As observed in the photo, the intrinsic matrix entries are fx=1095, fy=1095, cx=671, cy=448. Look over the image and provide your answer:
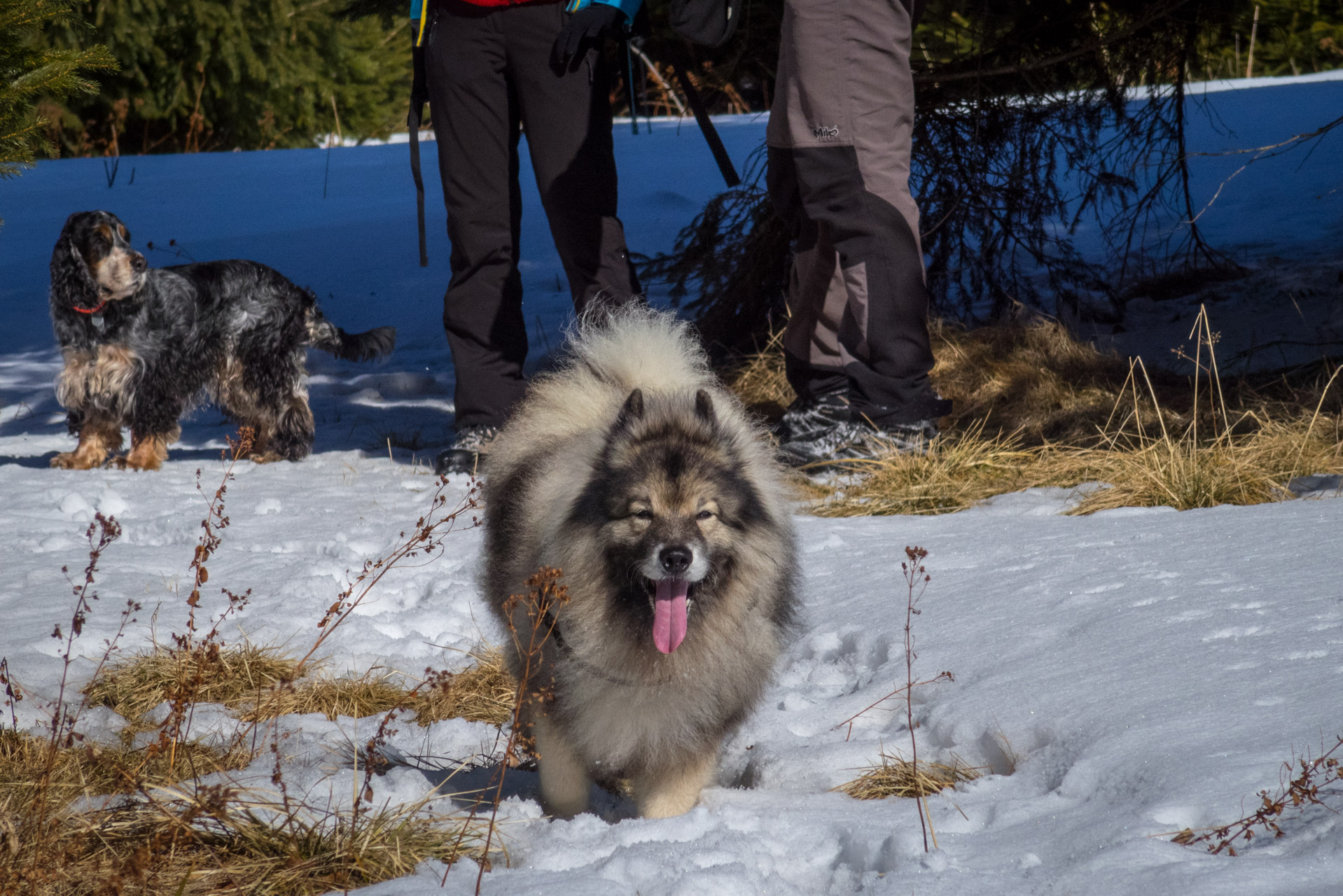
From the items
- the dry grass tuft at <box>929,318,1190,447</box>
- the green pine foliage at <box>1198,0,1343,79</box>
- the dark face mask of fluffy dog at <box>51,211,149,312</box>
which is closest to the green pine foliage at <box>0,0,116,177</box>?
the dark face mask of fluffy dog at <box>51,211,149,312</box>

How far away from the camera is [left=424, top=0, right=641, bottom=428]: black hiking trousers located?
4340 millimetres

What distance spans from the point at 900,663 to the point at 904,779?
0.53m

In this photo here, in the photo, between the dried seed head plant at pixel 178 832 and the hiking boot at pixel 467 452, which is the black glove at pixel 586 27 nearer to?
the hiking boot at pixel 467 452

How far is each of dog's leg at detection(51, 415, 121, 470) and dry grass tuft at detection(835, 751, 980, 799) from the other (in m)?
4.63

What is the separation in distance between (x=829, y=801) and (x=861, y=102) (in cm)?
263

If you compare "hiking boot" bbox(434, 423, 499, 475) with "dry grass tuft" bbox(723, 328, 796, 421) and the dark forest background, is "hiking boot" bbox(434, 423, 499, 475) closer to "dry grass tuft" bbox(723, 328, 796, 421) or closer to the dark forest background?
"dry grass tuft" bbox(723, 328, 796, 421)

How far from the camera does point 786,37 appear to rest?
13.0 feet

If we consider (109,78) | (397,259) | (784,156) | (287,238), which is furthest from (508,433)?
(109,78)

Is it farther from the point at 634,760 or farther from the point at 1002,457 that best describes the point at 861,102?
the point at 634,760

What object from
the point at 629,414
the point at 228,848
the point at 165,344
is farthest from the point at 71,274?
the point at 228,848

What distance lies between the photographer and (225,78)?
1212 centimetres

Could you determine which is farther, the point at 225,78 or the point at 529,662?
the point at 225,78

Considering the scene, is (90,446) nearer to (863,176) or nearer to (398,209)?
(863,176)

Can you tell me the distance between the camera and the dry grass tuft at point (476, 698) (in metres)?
2.82
